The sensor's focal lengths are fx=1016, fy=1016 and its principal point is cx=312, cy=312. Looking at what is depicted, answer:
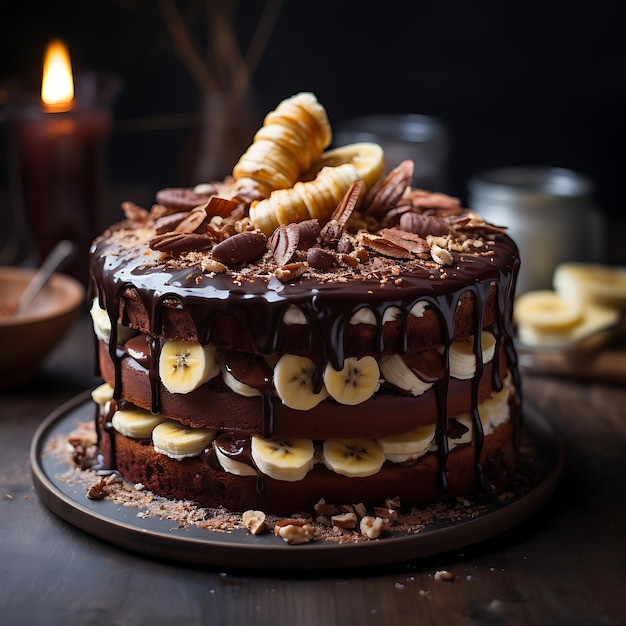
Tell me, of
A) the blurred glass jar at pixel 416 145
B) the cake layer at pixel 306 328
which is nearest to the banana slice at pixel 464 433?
the cake layer at pixel 306 328

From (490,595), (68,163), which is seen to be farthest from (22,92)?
(490,595)

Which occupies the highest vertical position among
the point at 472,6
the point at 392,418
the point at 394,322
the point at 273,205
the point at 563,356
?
the point at 472,6

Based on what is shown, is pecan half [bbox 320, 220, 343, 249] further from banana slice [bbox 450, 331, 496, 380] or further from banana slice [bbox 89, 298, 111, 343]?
banana slice [bbox 89, 298, 111, 343]

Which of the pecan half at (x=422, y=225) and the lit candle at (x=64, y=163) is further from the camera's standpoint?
the lit candle at (x=64, y=163)

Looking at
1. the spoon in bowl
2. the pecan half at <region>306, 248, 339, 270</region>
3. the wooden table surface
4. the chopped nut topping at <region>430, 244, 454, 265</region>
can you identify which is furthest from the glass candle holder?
the chopped nut topping at <region>430, 244, 454, 265</region>

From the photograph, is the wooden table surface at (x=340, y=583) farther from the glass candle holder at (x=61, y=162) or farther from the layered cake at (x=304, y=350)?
the glass candle holder at (x=61, y=162)

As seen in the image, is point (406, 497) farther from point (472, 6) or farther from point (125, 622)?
point (472, 6)
